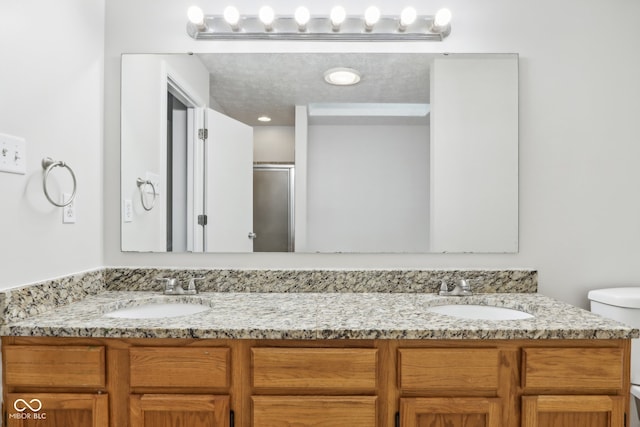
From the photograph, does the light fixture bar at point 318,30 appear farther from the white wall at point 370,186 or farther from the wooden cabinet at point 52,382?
the wooden cabinet at point 52,382

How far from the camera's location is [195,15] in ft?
5.43

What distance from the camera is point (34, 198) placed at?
4.25 feet

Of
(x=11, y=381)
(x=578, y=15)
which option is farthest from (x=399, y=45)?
(x=11, y=381)

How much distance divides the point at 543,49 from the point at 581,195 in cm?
69

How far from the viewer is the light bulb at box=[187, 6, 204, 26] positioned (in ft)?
5.42

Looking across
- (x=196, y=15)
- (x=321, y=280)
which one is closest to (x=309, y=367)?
(x=321, y=280)

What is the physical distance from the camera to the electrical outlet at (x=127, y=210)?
1725 millimetres

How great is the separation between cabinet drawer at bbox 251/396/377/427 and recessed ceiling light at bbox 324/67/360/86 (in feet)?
4.29

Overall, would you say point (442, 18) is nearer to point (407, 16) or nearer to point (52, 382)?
point (407, 16)

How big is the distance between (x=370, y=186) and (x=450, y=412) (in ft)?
3.11

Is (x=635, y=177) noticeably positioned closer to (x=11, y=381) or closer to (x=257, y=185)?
(x=257, y=185)

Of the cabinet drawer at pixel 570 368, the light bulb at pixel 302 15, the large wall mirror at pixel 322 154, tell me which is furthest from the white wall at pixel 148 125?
the cabinet drawer at pixel 570 368

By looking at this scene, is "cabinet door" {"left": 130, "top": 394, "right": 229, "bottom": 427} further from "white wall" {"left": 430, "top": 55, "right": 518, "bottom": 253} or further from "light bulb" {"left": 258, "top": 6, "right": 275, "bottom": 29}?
"light bulb" {"left": 258, "top": 6, "right": 275, "bottom": 29}

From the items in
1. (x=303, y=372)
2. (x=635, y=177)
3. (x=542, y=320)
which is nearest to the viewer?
(x=303, y=372)
